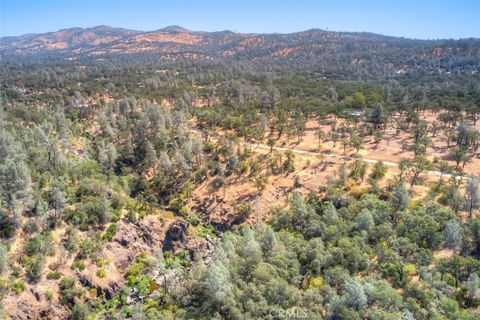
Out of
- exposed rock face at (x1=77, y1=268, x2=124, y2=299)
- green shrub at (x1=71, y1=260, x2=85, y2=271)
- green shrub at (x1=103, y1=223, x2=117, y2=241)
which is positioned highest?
green shrub at (x1=103, y1=223, x2=117, y2=241)

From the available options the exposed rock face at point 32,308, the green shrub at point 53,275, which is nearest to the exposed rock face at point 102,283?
the green shrub at point 53,275

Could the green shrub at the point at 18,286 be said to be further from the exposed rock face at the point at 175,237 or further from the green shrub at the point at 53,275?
the exposed rock face at the point at 175,237

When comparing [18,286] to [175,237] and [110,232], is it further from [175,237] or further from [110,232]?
[175,237]

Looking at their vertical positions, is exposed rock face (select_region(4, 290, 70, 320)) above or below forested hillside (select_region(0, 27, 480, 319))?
below

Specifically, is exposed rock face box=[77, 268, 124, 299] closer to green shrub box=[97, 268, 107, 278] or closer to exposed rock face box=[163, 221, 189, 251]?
green shrub box=[97, 268, 107, 278]

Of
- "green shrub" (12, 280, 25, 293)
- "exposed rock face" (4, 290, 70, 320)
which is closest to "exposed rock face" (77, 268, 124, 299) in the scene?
"exposed rock face" (4, 290, 70, 320)

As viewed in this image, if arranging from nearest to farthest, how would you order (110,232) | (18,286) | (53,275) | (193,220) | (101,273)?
(18,286)
(53,275)
(101,273)
(110,232)
(193,220)

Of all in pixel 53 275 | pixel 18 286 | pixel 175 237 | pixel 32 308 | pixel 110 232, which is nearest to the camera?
pixel 32 308

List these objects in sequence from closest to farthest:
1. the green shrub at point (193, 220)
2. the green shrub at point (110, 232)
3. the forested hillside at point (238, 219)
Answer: the forested hillside at point (238, 219) → the green shrub at point (110, 232) → the green shrub at point (193, 220)

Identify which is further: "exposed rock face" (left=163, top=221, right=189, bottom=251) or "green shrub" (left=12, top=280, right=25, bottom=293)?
"exposed rock face" (left=163, top=221, right=189, bottom=251)

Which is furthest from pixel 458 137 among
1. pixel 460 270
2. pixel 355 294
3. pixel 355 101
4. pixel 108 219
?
pixel 108 219

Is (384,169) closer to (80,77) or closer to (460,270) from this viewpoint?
(460,270)

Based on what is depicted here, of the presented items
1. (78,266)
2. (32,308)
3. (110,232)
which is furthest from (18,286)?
(110,232)
